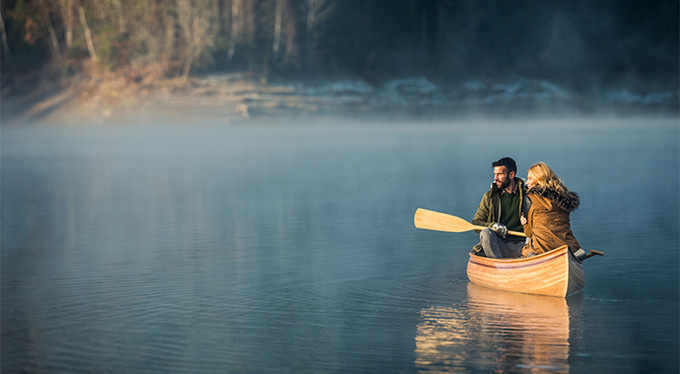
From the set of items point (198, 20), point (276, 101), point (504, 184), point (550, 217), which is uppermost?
point (198, 20)

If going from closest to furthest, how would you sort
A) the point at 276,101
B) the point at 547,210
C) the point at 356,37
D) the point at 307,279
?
the point at 547,210, the point at 307,279, the point at 276,101, the point at 356,37

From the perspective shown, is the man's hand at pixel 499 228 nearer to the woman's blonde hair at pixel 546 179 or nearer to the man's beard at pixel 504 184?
the man's beard at pixel 504 184

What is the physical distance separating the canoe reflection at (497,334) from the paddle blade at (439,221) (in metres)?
1.17

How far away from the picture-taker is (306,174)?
83.9 feet

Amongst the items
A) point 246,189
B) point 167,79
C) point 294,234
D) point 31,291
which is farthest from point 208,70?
point 31,291

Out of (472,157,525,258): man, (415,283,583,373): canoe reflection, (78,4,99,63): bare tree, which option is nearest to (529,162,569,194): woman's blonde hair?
(472,157,525,258): man

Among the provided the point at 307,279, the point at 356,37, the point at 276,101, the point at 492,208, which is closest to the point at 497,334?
the point at 492,208

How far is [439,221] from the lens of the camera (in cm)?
1105

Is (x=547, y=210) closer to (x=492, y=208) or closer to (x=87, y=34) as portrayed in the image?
(x=492, y=208)

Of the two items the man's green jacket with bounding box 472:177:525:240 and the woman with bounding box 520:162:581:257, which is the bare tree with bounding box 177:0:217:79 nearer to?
the man's green jacket with bounding box 472:177:525:240

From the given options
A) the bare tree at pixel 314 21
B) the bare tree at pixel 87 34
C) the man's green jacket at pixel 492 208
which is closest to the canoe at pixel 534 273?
the man's green jacket at pixel 492 208

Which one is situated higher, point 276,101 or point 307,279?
point 276,101

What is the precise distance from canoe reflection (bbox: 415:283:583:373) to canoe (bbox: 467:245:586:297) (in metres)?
0.10

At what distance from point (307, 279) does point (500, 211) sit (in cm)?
241
